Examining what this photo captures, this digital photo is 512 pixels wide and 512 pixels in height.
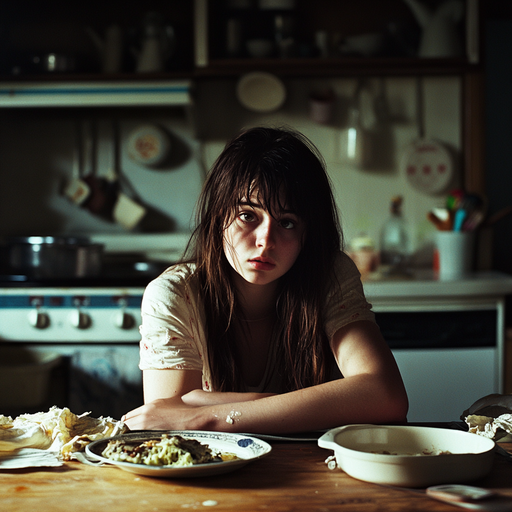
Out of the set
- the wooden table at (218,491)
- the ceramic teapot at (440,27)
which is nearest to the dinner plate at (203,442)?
the wooden table at (218,491)

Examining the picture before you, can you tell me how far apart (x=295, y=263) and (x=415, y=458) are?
2.13 ft

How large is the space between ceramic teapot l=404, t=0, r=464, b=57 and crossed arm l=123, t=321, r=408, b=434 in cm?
184

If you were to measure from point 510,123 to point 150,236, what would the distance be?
5.75 ft

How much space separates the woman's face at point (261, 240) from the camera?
107cm

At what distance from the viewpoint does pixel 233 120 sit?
9.25 feet

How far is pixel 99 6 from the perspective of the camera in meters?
2.83

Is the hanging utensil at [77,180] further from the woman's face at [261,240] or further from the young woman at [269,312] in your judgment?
the woman's face at [261,240]

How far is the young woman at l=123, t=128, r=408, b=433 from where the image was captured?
0.99 m

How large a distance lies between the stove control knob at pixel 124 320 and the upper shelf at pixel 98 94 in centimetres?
88

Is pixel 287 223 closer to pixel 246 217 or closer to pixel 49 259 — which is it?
pixel 246 217

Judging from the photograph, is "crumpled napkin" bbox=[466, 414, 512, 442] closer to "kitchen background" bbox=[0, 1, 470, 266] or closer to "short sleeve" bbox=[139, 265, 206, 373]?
"short sleeve" bbox=[139, 265, 206, 373]

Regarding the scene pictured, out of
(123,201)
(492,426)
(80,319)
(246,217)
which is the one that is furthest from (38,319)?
(492,426)

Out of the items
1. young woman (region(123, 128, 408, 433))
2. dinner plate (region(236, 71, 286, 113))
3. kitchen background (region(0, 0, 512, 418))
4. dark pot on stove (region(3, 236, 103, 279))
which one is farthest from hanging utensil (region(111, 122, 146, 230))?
young woman (region(123, 128, 408, 433))

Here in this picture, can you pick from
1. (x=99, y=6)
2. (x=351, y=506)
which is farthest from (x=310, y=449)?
(x=99, y=6)
